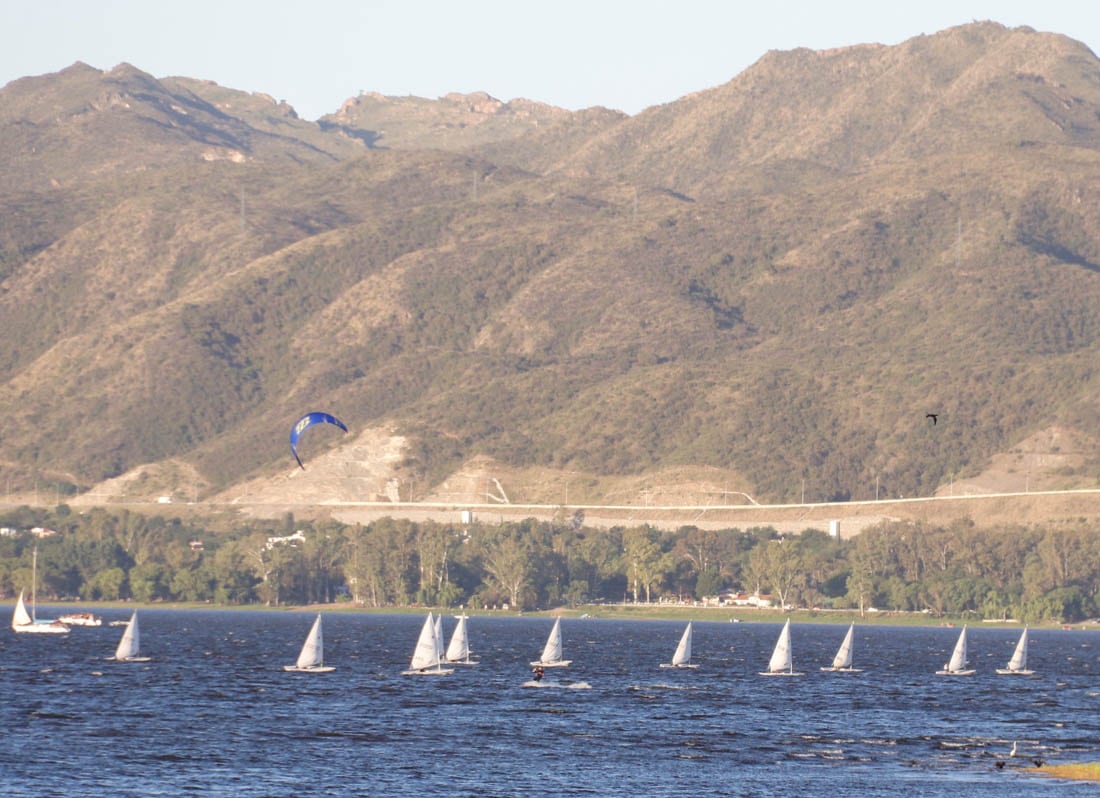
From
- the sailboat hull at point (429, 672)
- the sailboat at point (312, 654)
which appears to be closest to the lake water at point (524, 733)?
the sailboat hull at point (429, 672)

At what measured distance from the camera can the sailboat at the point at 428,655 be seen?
185875 millimetres

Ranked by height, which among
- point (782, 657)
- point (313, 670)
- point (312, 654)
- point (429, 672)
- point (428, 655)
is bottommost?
point (429, 672)

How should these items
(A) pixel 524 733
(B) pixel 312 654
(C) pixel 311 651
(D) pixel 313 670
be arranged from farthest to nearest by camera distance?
(D) pixel 313 670
(B) pixel 312 654
(C) pixel 311 651
(A) pixel 524 733

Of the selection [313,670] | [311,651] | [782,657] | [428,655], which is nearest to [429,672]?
[428,655]

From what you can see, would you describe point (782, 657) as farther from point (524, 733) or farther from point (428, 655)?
point (524, 733)

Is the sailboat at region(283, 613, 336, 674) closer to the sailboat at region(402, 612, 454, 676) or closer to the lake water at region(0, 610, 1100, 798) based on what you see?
the lake water at region(0, 610, 1100, 798)

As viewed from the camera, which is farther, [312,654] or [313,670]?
[313,670]

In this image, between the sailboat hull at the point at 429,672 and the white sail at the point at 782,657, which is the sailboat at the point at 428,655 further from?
the white sail at the point at 782,657

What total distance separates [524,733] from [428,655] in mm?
49576

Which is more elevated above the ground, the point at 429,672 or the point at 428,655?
the point at 428,655

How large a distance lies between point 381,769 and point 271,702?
145ft

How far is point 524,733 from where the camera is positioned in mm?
139500

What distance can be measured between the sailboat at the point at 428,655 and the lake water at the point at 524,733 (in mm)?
1886

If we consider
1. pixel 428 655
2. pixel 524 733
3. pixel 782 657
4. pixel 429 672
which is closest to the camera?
pixel 524 733
